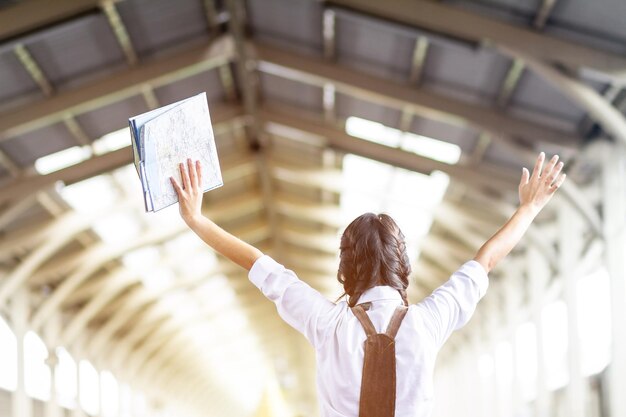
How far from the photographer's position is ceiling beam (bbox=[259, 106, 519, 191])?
2017 cm

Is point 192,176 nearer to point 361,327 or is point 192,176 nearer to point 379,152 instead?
point 361,327

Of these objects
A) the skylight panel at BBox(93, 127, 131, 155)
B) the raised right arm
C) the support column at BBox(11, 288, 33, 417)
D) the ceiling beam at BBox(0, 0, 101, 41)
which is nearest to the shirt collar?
the raised right arm

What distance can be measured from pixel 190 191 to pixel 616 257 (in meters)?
15.0

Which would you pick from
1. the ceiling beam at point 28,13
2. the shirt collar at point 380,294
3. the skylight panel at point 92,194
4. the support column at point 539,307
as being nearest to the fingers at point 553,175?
the shirt collar at point 380,294

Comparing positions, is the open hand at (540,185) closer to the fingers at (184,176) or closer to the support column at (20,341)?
the fingers at (184,176)

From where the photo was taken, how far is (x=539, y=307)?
73.6ft

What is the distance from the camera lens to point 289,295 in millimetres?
2322

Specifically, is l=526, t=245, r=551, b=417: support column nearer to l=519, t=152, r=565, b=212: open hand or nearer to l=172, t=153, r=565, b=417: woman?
l=519, t=152, r=565, b=212: open hand

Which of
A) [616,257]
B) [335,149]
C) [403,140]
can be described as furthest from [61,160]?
[616,257]

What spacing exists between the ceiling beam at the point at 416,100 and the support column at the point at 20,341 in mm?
11145

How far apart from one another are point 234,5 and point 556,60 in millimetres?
5442

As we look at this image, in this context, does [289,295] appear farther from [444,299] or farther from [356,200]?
[356,200]

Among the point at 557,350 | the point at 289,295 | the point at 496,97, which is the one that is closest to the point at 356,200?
the point at 557,350

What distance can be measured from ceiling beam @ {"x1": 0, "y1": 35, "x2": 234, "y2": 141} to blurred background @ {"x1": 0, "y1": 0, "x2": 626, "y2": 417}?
38 mm
